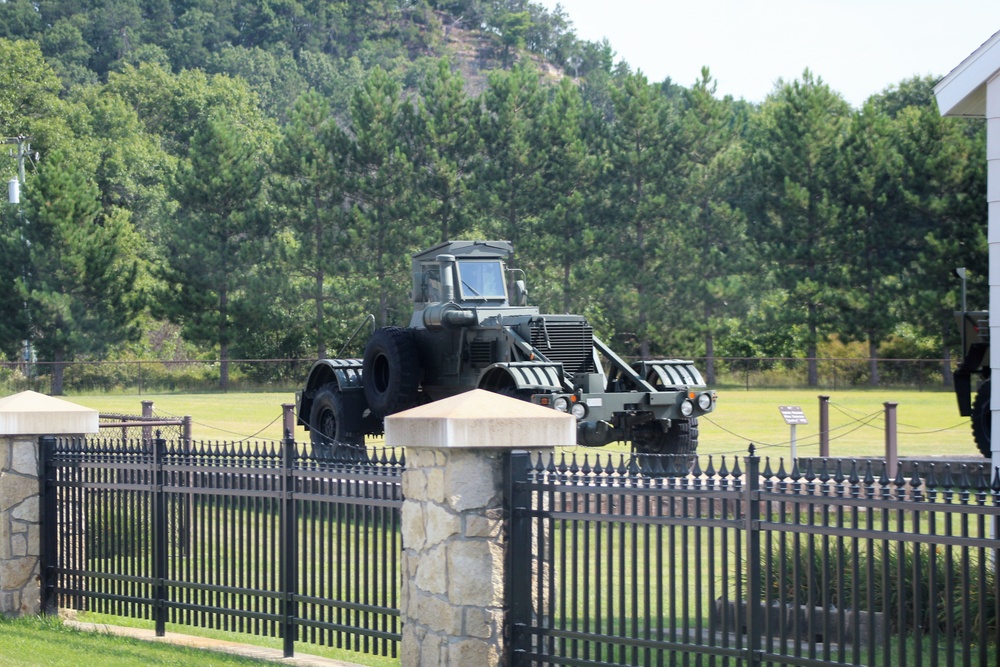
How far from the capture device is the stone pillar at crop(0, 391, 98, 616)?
1044cm

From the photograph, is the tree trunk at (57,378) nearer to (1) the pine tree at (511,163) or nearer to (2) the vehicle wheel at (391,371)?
(1) the pine tree at (511,163)

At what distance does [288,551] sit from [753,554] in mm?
3425

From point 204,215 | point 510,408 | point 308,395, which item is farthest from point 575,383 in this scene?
point 204,215

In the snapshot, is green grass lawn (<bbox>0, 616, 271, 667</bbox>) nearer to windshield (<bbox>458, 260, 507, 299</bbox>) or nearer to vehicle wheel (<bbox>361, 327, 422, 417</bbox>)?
vehicle wheel (<bbox>361, 327, 422, 417</bbox>)

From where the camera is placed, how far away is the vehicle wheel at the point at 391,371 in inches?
770

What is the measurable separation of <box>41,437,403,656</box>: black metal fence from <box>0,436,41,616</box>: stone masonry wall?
10cm

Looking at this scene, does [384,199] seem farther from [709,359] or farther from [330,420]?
[330,420]

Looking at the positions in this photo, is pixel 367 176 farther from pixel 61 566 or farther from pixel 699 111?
pixel 61 566

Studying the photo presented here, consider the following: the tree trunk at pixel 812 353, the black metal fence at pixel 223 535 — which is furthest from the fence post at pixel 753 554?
the tree trunk at pixel 812 353

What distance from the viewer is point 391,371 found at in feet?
64.4

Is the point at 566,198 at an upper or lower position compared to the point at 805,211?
upper

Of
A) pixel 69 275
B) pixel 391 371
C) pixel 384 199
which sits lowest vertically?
pixel 391 371

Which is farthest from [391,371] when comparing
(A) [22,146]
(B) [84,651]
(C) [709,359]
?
(A) [22,146]

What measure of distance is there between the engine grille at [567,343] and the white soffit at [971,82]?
838 cm
